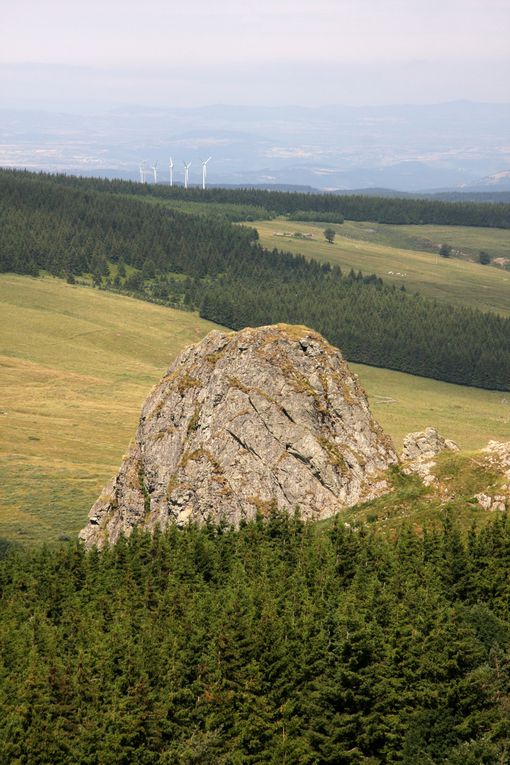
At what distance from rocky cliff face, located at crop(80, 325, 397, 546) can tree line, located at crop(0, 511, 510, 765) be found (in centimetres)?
1465

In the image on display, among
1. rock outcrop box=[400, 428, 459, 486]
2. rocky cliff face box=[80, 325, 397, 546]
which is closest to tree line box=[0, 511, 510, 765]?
rock outcrop box=[400, 428, 459, 486]

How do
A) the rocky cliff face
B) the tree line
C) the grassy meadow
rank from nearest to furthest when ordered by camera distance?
the tree line < the rocky cliff face < the grassy meadow

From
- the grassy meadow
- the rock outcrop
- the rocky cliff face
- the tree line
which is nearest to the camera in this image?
the tree line

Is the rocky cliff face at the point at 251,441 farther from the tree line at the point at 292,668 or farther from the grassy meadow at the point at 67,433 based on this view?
the grassy meadow at the point at 67,433

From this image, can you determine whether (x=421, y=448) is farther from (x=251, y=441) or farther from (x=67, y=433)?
(x=67, y=433)

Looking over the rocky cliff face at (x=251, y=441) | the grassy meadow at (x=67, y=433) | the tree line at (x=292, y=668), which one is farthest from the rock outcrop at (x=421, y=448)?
the grassy meadow at (x=67, y=433)

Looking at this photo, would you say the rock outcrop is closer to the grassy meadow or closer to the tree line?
the tree line

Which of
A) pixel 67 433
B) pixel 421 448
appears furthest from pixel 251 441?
pixel 67 433

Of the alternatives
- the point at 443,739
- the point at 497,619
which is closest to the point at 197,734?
the point at 443,739

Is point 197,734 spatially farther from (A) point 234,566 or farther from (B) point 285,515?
(B) point 285,515

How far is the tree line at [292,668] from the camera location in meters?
47.0

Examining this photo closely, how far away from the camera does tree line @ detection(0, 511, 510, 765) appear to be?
46969mm

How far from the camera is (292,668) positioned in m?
50.2

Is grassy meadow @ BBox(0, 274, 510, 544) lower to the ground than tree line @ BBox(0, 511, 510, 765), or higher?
lower
